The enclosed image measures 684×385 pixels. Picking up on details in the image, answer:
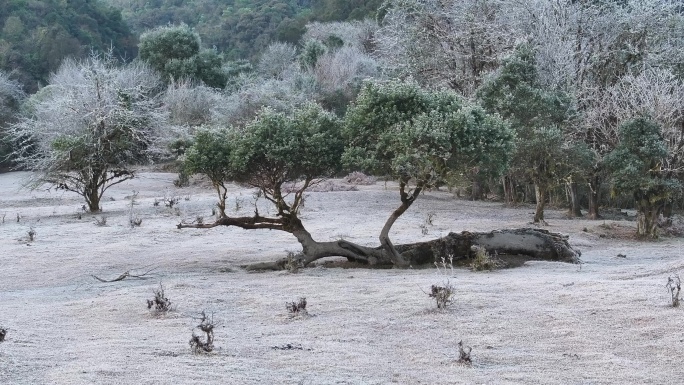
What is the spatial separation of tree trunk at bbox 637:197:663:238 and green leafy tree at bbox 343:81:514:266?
22.7ft

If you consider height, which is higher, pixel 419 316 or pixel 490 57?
pixel 490 57

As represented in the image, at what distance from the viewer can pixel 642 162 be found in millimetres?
16844

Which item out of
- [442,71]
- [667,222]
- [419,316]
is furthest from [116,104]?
[419,316]

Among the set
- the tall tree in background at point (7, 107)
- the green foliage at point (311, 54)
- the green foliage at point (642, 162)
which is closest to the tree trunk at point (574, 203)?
the green foliage at point (642, 162)

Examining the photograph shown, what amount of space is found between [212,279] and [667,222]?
39.4 feet

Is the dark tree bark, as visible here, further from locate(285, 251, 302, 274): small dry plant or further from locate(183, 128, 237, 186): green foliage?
locate(183, 128, 237, 186): green foliage

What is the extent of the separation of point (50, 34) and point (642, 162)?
47602 mm

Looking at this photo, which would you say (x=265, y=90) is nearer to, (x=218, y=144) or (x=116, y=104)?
(x=116, y=104)

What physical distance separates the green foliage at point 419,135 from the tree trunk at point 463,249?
3.93 ft

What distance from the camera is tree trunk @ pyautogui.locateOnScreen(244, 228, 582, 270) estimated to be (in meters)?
12.1

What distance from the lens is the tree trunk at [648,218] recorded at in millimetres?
17281

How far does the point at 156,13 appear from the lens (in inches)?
2948

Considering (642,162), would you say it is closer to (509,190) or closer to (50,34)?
(509,190)

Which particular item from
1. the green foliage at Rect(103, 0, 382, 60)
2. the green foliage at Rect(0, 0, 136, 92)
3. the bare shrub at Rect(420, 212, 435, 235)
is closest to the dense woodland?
the bare shrub at Rect(420, 212, 435, 235)
